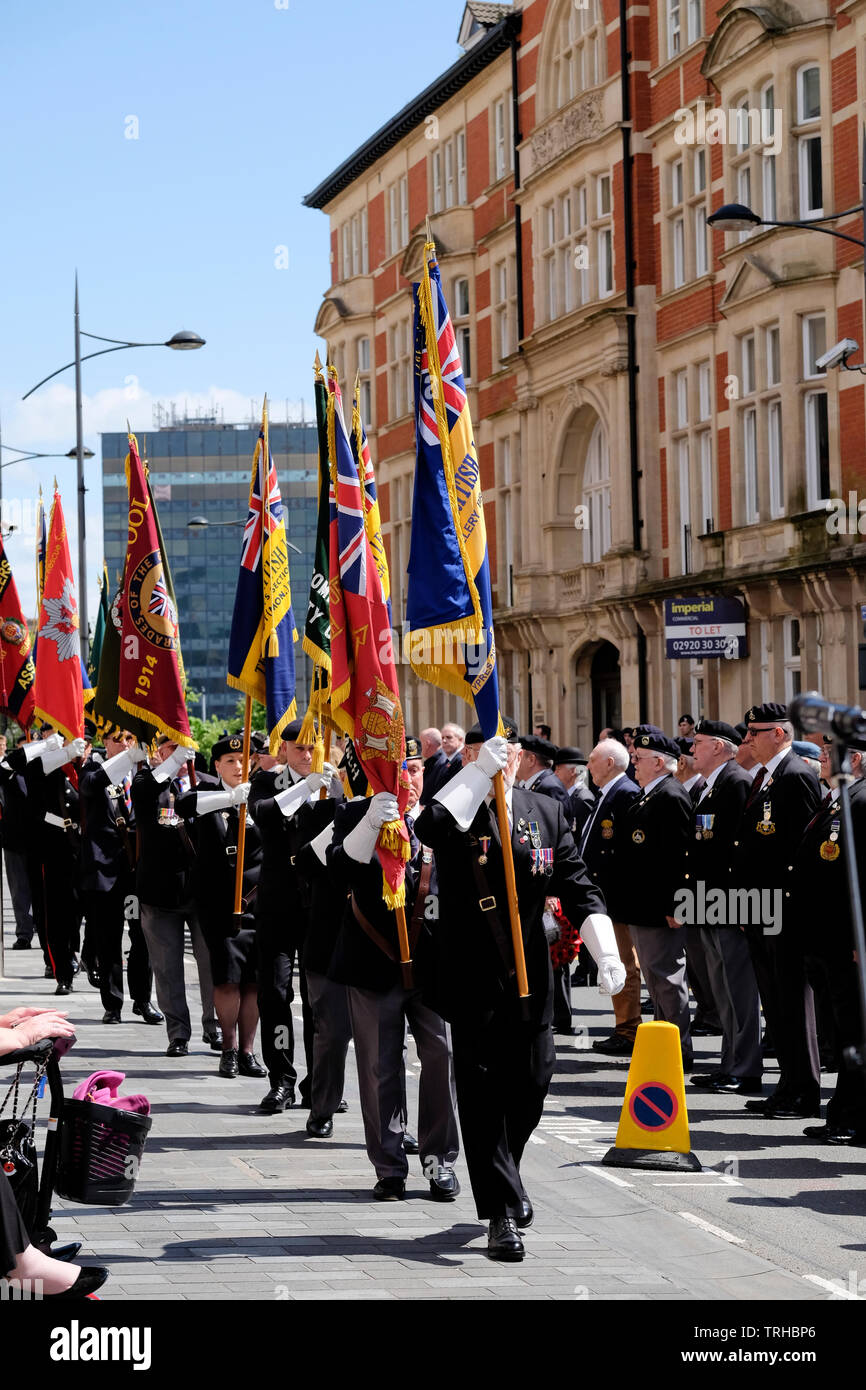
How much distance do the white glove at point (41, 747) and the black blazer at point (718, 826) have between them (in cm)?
767

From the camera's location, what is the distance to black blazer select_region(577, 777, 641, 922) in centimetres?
1226

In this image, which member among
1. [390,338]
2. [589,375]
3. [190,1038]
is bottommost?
[190,1038]

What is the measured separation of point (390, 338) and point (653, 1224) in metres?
39.7

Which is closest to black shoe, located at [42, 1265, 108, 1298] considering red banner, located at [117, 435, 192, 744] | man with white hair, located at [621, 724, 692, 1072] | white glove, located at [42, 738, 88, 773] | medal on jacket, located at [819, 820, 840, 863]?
medal on jacket, located at [819, 820, 840, 863]

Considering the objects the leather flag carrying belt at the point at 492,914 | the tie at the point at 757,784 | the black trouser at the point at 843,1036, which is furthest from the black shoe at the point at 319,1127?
the tie at the point at 757,784

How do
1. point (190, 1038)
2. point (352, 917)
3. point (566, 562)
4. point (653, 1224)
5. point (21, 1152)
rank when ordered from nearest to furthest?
point (21, 1152) → point (653, 1224) → point (352, 917) → point (190, 1038) → point (566, 562)

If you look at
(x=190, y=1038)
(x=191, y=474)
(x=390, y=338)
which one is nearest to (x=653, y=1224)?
(x=190, y=1038)

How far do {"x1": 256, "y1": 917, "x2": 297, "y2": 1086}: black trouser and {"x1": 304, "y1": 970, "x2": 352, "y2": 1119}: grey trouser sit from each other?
0.80 metres

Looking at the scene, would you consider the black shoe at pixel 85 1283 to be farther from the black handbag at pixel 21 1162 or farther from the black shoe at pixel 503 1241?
the black shoe at pixel 503 1241

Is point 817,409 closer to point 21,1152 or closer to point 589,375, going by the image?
point 589,375

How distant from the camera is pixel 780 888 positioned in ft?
35.3

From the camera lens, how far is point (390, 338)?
46031 millimetres

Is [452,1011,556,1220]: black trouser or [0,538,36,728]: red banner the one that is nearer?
[452,1011,556,1220]: black trouser

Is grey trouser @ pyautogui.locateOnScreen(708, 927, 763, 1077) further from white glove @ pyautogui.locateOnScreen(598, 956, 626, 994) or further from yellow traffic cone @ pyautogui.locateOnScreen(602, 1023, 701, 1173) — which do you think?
white glove @ pyautogui.locateOnScreen(598, 956, 626, 994)
